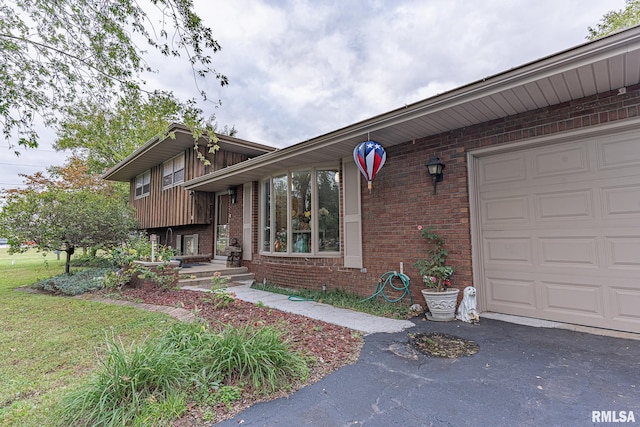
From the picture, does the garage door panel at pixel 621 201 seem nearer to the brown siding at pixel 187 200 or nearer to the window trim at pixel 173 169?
the brown siding at pixel 187 200

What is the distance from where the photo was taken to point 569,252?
3717 millimetres

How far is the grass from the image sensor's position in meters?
4.59

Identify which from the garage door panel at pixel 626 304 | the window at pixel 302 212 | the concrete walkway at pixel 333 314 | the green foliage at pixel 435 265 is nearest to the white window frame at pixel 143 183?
the window at pixel 302 212

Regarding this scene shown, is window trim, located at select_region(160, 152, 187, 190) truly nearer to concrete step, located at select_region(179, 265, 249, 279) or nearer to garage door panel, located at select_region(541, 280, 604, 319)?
concrete step, located at select_region(179, 265, 249, 279)

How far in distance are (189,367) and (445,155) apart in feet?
13.7

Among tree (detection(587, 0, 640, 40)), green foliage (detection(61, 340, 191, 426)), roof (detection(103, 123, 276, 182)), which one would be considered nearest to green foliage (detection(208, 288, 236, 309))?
green foliage (detection(61, 340, 191, 426))

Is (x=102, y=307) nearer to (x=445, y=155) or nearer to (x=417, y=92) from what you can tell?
(x=445, y=155)

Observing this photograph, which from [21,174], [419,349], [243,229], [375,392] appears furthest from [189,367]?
[21,174]

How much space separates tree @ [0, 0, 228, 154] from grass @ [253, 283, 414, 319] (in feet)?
11.7

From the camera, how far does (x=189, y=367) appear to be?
2424 millimetres

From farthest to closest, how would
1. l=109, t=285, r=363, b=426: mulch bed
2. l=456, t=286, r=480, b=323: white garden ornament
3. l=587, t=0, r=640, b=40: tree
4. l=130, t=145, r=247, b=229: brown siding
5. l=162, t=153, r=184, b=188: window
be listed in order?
l=162, t=153, r=184, b=188: window, l=587, t=0, r=640, b=40: tree, l=130, t=145, r=247, b=229: brown siding, l=456, t=286, r=480, b=323: white garden ornament, l=109, t=285, r=363, b=426: mulch bed

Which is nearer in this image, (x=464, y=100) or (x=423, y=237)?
(x=464, y=100)

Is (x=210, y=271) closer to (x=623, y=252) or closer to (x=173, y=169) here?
(x=173, y=169)

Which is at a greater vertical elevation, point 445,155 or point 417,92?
point 417,92
